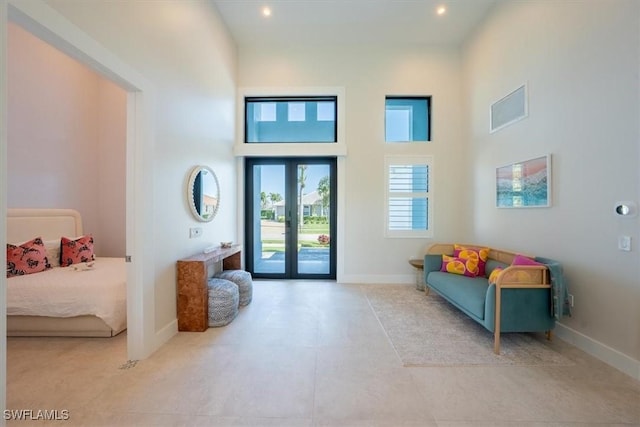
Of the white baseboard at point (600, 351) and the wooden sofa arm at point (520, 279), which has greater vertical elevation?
the wooden sofa arm at point (520, 279)

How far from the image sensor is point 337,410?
5.52 feet

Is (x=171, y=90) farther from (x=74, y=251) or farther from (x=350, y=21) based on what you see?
(x=350, y=21)

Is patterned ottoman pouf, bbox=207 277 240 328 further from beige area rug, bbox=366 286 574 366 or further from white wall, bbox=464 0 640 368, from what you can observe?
white wall, bbox=464 0 640 368

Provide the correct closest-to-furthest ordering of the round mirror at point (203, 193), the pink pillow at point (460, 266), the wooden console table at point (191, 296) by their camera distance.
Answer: the wooden console table at point (191, 296)
the round mirror at point (203, 193)
the pink pillow at point (460, 266)

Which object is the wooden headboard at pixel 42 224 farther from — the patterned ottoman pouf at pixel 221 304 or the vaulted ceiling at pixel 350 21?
the vaulted ceiling at pixel 350 21

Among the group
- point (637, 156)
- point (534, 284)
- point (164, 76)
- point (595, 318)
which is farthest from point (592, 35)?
point (164, 76)

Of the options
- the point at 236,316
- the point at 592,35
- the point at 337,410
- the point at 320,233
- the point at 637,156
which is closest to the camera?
the point at 337,410

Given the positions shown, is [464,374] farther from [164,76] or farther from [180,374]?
[164,76]

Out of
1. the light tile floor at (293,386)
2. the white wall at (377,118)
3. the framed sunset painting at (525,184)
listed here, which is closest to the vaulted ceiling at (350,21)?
the white wall at (377,118)

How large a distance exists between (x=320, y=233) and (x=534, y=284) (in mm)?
3231

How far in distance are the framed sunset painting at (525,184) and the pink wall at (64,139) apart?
5.87 meters

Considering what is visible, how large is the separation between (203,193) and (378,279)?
3.28 meters

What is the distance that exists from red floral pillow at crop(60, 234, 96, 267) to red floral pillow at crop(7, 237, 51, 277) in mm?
186

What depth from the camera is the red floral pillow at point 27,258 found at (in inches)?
109
